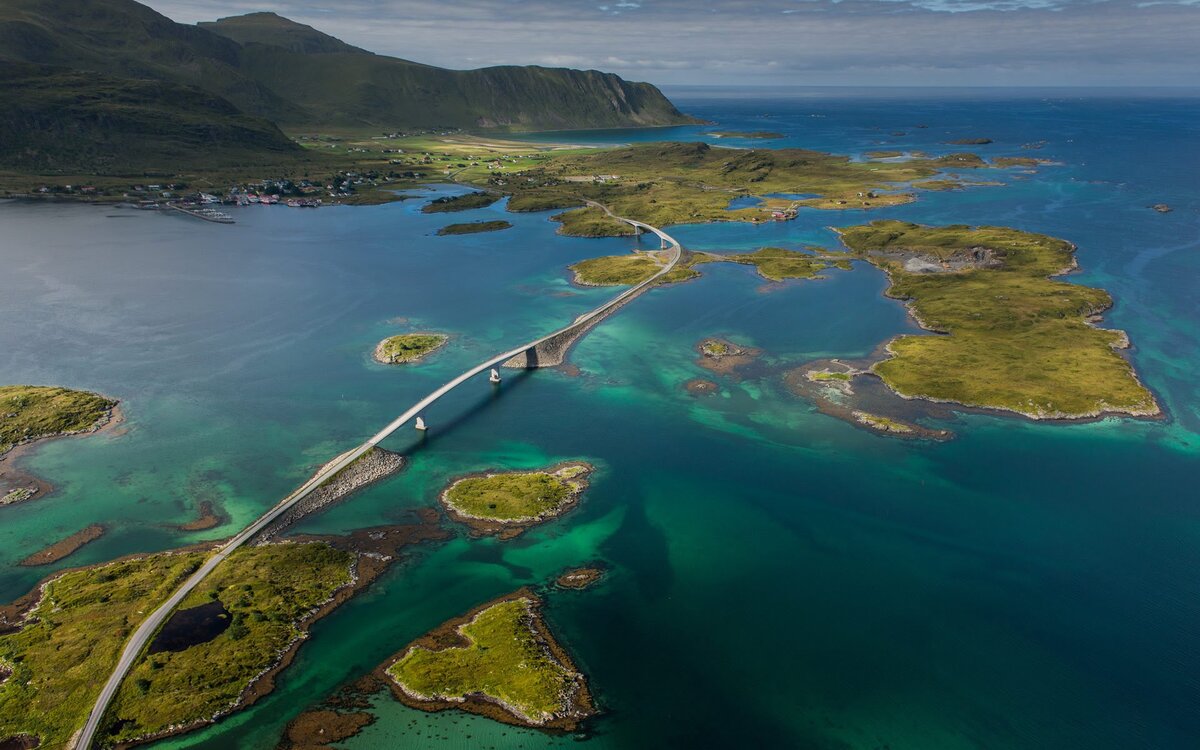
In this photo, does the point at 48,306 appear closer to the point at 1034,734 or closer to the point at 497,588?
the point at 497,588

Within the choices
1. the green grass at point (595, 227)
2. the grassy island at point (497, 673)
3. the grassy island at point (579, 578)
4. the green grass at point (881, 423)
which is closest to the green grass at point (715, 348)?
the green grass at point (881, 423)

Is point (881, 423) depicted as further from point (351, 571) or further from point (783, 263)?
point (783, 263)

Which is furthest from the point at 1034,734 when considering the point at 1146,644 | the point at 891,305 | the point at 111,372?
the point at 111,372

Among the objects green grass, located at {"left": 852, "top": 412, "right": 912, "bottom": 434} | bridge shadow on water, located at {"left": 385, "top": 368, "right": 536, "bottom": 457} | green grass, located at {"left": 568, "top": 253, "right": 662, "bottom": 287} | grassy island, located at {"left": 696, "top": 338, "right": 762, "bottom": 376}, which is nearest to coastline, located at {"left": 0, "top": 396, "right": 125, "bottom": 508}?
bridge shadow on water, located at {"left": 385, "top": 368, "right": 536, "bottom": 457}

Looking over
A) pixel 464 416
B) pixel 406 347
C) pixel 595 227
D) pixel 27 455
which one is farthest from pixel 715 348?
pixel 595 227

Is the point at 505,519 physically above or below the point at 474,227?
below

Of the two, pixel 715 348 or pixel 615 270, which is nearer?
pixel 715 348

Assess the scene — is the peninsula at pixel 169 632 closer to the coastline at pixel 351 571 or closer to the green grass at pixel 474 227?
the coastline at pixel 351 571

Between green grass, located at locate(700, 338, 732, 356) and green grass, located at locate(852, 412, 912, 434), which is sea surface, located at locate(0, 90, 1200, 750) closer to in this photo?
green grass, located at locate(852, 412, 912, 434)
